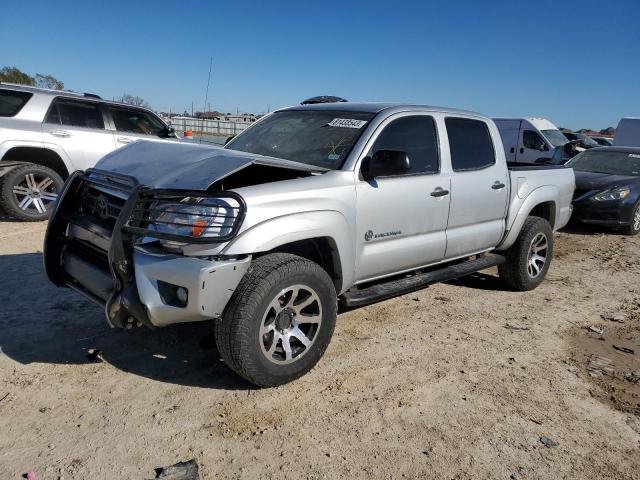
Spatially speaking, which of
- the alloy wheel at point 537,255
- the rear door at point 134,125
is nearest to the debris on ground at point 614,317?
the alloy wheel at point 537,255

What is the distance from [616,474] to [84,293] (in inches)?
127

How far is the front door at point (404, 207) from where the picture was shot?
12.3 ft

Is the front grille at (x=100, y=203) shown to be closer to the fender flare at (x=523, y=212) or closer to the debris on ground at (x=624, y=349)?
the fender flare at (x=523, y=212)

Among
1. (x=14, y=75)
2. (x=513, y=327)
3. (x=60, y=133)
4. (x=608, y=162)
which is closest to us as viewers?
(x=513, y=327)

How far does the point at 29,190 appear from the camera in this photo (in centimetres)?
744

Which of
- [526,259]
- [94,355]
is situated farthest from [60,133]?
[526,259]

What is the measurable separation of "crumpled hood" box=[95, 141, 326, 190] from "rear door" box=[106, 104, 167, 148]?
4.58 metres

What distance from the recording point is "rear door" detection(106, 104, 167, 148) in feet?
27.0

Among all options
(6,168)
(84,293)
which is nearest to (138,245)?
(84,293)

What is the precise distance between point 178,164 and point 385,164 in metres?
1.39

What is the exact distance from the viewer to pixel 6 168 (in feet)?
23.8

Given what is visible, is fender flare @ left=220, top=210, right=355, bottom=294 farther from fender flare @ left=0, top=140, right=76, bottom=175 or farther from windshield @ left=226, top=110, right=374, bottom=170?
fender flare @ left=0, top=140, right=76, bottom=175

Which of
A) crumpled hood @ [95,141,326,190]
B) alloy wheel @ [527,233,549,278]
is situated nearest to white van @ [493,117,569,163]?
alloy wheel @ [527,233,549,278]

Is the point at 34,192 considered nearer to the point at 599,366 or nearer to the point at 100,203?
the point at 100,203
